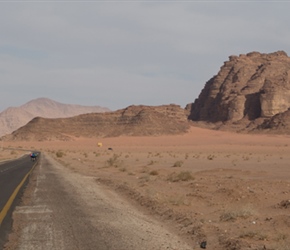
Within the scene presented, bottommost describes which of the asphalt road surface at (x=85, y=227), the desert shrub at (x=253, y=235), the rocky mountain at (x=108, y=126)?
the desert shrub at (x=253, y=235)

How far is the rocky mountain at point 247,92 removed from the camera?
14062 centimetres

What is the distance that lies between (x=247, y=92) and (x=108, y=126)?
4949 cm

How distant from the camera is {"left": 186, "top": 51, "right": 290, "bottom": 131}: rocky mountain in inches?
5536

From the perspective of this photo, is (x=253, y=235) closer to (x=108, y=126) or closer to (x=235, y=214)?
(x=235, y=214)

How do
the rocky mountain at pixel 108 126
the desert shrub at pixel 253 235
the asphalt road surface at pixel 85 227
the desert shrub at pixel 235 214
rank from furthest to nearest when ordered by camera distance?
1. the rocky mountain at pixel 108 126
2. the desert shrub at pixel 235 214
3. the desert shrub at pixel 253 235
4. the asphalt road surface at pixel 85 227

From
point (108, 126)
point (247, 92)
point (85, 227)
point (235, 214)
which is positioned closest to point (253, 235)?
point (235, 214)

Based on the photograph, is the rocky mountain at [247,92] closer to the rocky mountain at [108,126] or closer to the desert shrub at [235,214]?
the rocky mountain at [108,126]

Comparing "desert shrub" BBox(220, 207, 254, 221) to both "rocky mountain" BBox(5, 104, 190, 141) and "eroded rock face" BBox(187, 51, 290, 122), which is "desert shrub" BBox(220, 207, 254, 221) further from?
"eroded rock face" BBox(187, 51, 290, 122)

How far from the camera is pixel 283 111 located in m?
141

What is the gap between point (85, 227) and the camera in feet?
33.3

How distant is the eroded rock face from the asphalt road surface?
133 meters

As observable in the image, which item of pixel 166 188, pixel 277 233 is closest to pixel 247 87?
pixel 166 188

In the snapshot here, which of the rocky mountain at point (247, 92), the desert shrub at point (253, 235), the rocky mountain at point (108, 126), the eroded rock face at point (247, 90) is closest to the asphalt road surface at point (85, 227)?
the desert shrub at point (253, 235)

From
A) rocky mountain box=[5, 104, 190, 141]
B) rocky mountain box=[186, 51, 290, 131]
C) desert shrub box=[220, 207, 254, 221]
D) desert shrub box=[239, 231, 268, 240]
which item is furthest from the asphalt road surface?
rocky mountain box=[186, 51, 290, 131]
